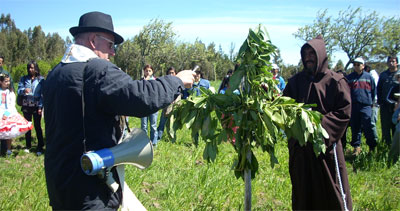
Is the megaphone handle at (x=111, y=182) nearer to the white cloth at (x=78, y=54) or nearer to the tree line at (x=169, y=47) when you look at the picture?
the white cloth at (x=78, y=54)

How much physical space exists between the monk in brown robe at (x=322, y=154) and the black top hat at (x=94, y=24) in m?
2.14

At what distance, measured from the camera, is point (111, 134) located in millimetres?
2115

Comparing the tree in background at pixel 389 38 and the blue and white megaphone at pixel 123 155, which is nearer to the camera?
the blue and white megaphone at pixel 123 155

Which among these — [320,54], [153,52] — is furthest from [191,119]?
[153,52]

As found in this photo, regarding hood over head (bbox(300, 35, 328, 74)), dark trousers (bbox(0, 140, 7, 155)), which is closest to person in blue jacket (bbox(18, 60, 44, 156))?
dark trousers (bbox(0, 140, 7, 155))

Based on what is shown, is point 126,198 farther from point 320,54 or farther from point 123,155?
point 320,54

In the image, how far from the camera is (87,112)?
200 centimetres

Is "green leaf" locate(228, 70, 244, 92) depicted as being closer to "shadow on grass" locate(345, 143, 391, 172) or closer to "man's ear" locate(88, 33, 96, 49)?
"man's ear" locate(88, 33, 96, 49)

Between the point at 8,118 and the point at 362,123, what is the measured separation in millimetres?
7130

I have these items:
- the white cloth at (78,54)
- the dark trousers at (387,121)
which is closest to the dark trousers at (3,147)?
the white cloth at (78,54)

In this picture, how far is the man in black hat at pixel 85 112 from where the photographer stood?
6.43ft

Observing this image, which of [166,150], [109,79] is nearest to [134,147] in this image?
[109,79]

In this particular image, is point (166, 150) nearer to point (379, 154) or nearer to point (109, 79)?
point (379, 154)

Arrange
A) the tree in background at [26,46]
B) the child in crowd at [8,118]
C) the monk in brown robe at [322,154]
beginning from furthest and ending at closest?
the tree in background at [26,46] < the child in crowd at [8,118] < the monk in brown robe at [322,154]
